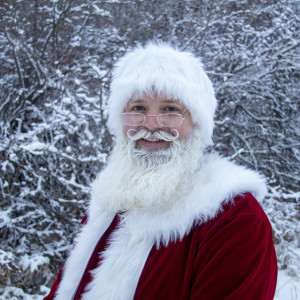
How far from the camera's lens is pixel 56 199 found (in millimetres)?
4176

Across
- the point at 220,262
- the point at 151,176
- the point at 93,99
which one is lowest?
the point at 220,262

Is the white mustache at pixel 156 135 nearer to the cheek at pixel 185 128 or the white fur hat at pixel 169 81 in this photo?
the cheek at pixel 185 128

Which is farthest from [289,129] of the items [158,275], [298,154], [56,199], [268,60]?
[158,275]

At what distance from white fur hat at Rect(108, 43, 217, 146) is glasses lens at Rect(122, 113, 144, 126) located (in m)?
0.10

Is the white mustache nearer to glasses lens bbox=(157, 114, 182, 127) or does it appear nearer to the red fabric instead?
glasses lens bbox=(157, 114, 182, 127)

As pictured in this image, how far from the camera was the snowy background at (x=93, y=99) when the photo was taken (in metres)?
4.15

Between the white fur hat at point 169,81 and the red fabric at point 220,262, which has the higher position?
the white fur hat at point 169,81

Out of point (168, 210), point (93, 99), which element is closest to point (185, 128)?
point (168, 210)

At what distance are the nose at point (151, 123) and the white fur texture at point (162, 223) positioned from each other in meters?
0.31

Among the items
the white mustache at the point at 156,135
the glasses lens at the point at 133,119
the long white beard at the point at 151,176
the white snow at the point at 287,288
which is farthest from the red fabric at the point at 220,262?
the white snow at the point at 287,288

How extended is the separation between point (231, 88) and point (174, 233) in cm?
456

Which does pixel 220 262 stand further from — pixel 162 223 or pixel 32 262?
pixel 32 262

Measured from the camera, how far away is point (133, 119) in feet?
5.37

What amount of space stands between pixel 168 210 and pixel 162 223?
3.2 inches
